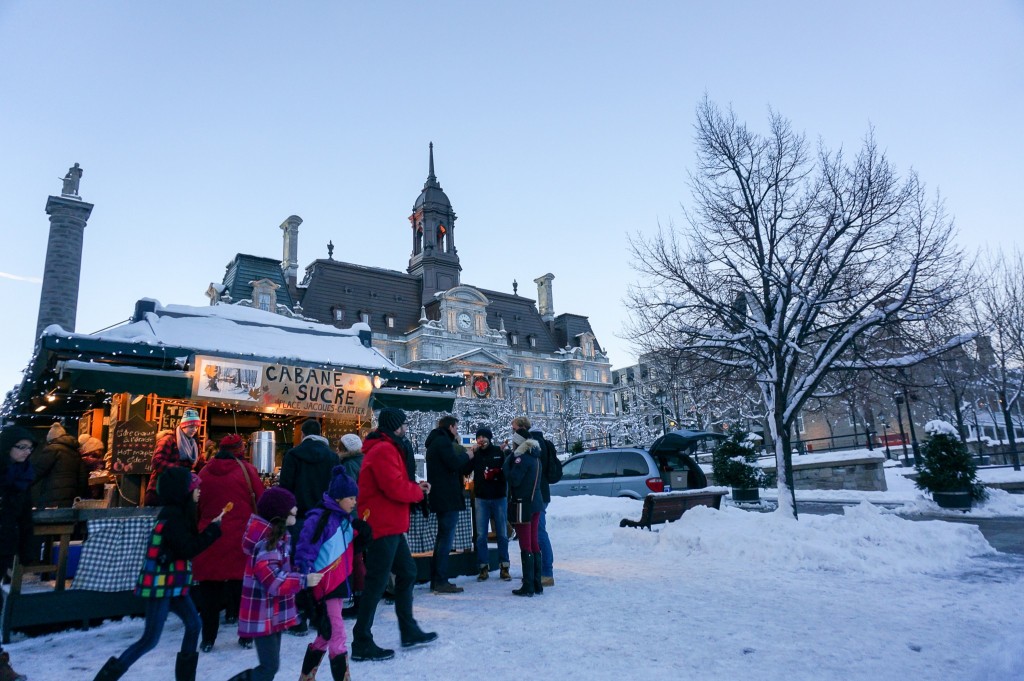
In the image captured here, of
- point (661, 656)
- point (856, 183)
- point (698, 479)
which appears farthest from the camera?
point (698, 479)

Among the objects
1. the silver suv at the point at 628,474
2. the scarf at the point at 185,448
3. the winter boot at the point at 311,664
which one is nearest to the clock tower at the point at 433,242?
the silver suv at the point at 628,474

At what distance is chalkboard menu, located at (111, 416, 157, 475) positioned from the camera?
846 cm

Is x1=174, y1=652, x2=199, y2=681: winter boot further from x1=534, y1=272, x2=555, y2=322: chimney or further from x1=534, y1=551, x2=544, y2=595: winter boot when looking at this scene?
x1=534, y1=272, x2=555, y2=322: chimney

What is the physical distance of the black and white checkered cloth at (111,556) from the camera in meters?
5.15

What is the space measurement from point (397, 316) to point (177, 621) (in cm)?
5754

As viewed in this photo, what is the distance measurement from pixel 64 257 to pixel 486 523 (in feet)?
63.2

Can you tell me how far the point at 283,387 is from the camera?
970cm

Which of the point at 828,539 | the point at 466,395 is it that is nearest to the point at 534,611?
the point at 828,539

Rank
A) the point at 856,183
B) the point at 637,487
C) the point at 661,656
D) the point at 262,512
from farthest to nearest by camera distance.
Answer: the point at 637,487
the point at 856,183
the point at 661,656
the point at 262,512

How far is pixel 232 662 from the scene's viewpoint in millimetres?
4707

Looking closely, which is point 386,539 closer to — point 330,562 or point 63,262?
point 330,562

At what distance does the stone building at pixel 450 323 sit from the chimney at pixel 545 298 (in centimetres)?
208

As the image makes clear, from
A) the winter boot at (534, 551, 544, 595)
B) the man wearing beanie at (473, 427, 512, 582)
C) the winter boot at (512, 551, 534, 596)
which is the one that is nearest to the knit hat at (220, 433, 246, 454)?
the man wearing beanie at (473, 427, 512, 582)

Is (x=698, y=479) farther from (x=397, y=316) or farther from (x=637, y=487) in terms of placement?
(x=397, y=316)
